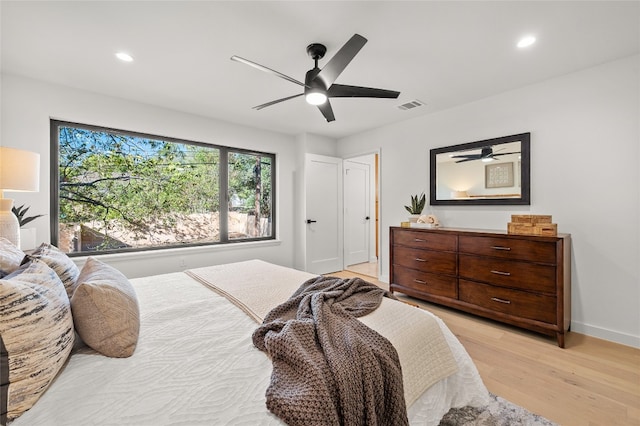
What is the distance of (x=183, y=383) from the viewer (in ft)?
3.05

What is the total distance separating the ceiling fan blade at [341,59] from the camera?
1646 millimetres

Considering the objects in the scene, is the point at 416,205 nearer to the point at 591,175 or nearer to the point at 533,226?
the point at 533,226

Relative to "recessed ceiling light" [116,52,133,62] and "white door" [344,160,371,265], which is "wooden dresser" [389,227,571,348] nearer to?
"white door" [344,160,371,265]

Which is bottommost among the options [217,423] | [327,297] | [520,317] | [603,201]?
[520,317]

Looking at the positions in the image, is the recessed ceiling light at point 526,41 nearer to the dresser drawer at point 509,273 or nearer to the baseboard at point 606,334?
the dresser drawer at point 509,273

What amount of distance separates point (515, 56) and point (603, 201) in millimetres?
1516

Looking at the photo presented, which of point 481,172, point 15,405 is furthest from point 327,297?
point 481,172

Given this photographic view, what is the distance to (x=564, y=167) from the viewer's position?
269cm

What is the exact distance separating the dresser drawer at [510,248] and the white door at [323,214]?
7.78 feet

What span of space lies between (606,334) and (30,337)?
3862 mm

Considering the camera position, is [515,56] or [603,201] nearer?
[515,56]

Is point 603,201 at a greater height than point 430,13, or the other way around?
point 430,13

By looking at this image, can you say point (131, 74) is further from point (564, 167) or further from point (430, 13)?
point (564, 167)

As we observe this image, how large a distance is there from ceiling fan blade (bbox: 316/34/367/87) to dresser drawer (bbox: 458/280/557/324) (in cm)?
243
